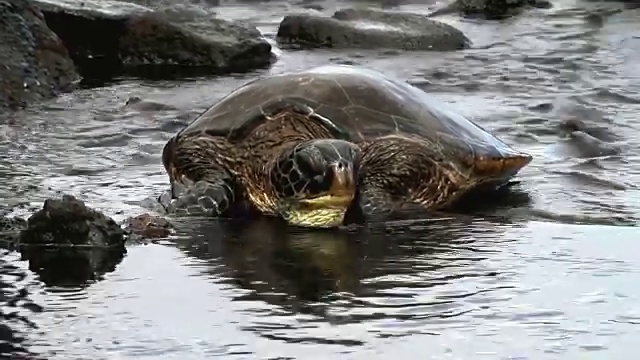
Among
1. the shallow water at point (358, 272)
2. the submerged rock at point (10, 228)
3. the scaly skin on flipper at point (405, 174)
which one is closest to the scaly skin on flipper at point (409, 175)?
the scaly skin on flipper at point (405, 174)

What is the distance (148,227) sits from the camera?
5.11 meters

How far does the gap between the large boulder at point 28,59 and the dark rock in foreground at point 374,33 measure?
3222 mm

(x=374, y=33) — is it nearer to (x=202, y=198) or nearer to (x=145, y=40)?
(x=145, y=40)

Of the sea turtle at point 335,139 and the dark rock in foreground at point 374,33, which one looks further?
the dark rock in foreground at point 374,33

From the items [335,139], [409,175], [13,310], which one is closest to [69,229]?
[13,310]

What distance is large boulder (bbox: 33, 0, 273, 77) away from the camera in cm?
1168

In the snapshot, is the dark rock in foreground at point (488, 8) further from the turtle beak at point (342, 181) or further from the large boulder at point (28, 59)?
the turtle beak at point (342, 181)

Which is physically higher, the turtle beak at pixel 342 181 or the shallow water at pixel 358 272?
the turtle beak at pixel 342 181

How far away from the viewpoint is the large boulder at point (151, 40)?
1168cm

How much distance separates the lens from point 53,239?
4805 millimetres

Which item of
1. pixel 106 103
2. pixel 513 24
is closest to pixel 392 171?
pixel 106 103

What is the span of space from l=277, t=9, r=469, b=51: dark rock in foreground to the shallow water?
4.32m

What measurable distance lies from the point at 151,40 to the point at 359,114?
21.0 ft

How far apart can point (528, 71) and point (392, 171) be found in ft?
18.0
